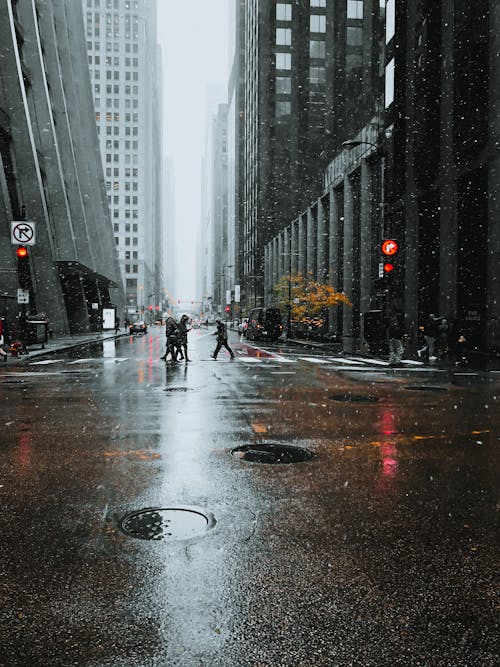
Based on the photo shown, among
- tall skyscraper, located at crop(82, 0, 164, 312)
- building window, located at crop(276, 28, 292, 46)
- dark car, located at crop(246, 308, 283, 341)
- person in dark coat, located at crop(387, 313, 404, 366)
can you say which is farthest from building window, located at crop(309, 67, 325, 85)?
person in dark coat, located at crop(387, 313, 404, 366)

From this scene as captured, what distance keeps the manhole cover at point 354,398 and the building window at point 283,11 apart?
9614 centimetres

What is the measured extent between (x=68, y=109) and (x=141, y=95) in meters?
98.5

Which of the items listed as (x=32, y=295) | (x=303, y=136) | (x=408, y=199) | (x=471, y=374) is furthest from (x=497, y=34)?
(x=303, y=136)

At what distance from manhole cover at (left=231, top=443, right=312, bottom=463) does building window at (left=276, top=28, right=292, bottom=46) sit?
10013cm

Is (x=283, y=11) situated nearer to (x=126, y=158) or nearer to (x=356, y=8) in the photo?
(x=356, y=8)

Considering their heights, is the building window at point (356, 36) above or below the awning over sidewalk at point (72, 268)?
above

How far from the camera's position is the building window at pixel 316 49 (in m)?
94.4

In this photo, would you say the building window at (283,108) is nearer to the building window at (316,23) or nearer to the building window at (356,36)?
the building window at (316,23)

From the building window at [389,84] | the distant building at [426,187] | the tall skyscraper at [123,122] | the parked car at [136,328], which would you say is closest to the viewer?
the distant building at [426,187]

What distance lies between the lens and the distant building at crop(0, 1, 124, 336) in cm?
4059

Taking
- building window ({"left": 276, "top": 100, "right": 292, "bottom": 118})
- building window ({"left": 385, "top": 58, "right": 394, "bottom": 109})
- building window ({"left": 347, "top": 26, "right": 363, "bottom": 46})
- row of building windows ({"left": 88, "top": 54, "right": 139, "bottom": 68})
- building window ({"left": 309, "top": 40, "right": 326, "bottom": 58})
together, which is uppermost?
row of building windows ({"left": 88, "top": 54, "right": 139, "bottom": 68})

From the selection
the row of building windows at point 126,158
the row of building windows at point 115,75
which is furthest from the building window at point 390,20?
the row of building windows at point 115,75

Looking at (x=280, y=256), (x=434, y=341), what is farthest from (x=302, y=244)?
(x=434, y=341)

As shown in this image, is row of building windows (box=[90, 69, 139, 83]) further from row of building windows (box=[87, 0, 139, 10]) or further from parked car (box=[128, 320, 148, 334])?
parked car (box=[128, 320, 148, 334])
